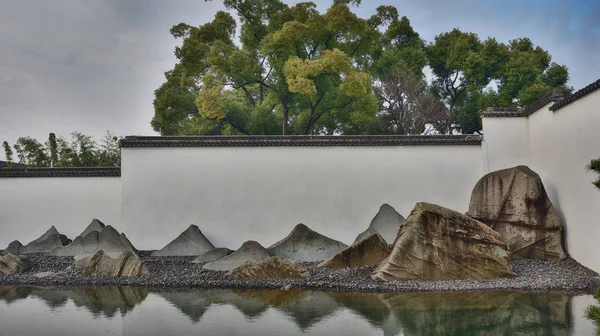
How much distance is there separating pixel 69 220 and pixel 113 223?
3.36 ft

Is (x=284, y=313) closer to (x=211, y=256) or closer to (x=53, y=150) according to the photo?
(x=211, y=256)

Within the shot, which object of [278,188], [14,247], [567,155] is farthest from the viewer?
[14,247]

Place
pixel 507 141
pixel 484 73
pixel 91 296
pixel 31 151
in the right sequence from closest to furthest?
pixel 91 296 → pixel 507 141 → pixel 31 151 → pixel 484 73

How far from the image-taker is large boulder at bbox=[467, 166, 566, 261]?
825 cm

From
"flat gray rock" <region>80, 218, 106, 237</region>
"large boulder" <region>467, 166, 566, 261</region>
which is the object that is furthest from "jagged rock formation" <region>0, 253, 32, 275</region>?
"large boulder" <region>467, 166, 566, 261</region>

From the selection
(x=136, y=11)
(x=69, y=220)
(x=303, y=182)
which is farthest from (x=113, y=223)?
(x=136, y=11)

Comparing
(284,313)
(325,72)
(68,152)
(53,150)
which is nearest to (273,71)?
(325,72)

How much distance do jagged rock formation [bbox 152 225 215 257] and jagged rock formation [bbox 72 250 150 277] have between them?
63.3 inches

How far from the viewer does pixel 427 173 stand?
34.1ft

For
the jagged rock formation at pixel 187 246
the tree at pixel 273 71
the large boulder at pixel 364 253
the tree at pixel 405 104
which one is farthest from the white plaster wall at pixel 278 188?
the tree at pixel 405 104

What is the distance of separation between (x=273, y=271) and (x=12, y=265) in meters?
4.70

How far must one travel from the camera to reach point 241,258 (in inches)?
348

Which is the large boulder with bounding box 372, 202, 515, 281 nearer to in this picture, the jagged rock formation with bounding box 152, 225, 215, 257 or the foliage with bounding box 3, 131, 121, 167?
the jagged rock formation with bounding box 152, 225, 215, 257

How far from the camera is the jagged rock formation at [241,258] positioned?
871 cm
